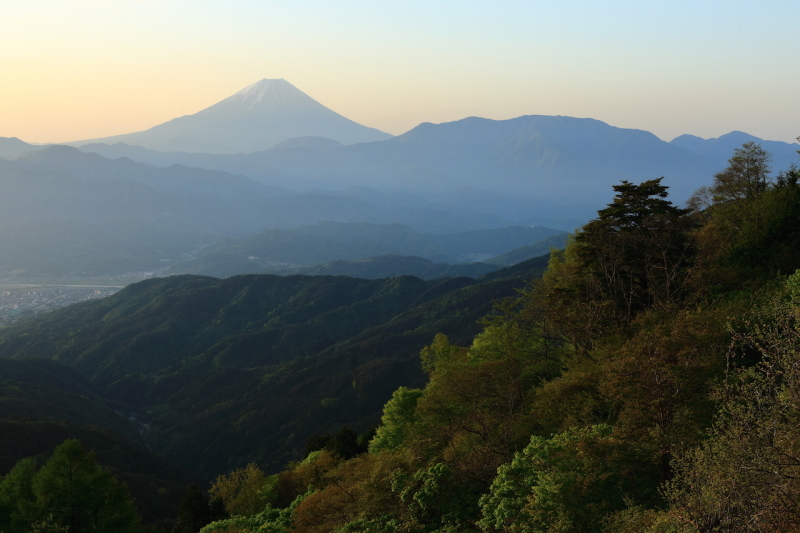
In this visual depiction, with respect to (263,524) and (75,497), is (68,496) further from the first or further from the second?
(263,524)

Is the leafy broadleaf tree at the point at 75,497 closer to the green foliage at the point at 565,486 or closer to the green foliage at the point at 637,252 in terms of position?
the green foliage at the point at 565,486

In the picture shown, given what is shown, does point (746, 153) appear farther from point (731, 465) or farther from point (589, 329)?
point (731, 465)

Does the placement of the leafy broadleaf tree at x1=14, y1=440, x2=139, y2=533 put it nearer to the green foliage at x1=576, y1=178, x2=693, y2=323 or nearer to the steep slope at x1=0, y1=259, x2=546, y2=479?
the green foliage at x1=576, y1=178, x2=693, y2=323

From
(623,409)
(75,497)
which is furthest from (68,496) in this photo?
(623,409)

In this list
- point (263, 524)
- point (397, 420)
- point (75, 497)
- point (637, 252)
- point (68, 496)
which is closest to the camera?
point (263, 524)

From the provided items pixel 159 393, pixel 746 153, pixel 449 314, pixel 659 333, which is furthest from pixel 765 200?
pixel 159 393

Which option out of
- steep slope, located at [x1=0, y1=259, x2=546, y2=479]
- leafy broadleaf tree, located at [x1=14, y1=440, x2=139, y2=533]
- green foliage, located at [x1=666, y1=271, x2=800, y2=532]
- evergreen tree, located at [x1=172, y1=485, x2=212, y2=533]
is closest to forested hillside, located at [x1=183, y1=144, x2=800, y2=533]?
green foliage, located at [x1=666, y1=271, x2=800, y2=532]

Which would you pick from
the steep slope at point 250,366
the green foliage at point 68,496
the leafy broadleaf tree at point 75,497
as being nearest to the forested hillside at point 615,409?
the green foliage at point 68,496

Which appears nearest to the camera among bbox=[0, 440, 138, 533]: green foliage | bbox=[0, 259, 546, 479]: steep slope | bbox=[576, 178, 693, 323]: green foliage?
bbox=[576, 178, 693, 323]: green foliage

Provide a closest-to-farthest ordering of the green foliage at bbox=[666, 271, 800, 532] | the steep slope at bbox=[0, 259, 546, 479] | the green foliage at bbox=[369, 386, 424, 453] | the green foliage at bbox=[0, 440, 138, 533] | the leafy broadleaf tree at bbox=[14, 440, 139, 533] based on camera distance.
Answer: the green foliage at bbox=[666, 271, 800, 532] → the green foliage at bbox=[0, 440, 138, 533] → the leafy broadleaf tree at bbox=[14, 440, 139, 533] → the green foliage at bbox=[369, 386, 424, 453] → the steep slope at bbox=[0, 259, 546, 479]

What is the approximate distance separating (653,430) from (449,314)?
147863mm

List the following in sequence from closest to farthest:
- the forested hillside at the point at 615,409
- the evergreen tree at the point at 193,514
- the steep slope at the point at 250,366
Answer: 1. the forested hillside at the point at 615,409
2. the evergreen tree at the point at 193,514
3. the steep slope at the point at 250,366

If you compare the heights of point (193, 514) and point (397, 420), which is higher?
point (397, 420)

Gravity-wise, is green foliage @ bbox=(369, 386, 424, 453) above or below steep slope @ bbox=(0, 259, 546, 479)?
above
